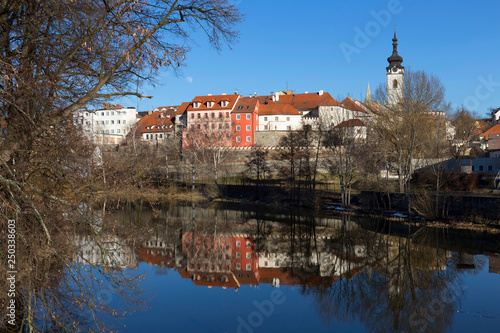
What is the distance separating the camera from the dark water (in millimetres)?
10578

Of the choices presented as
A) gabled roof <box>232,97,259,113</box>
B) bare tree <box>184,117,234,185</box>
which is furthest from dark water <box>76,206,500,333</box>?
gabled roof <box>232,97,259,113</box>

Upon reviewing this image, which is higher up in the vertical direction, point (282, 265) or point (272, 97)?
point (272, 97)

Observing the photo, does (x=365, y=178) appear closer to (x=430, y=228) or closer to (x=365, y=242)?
(x=430, y=228)

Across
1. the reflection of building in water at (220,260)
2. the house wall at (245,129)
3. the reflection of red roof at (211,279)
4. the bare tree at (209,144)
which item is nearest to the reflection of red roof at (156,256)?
the reflection of building in water at (220,260)

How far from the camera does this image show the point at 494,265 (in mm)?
15609

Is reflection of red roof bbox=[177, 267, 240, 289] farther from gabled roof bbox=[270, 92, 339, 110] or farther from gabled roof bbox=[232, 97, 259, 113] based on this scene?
gabled roof bbox=[270, 92, 339, 110]

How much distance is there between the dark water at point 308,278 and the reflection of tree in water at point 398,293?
0.09ft

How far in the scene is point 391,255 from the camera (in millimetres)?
17547

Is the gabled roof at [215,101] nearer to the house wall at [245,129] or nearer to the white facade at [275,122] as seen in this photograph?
the house wall at [245,129]

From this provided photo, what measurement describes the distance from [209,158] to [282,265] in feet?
109

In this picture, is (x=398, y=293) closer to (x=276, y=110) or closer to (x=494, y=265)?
(x=494, y=265)

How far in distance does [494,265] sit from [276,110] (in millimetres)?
58047

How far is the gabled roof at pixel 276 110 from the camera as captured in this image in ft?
236

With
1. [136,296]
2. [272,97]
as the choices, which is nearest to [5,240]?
[136,296]
